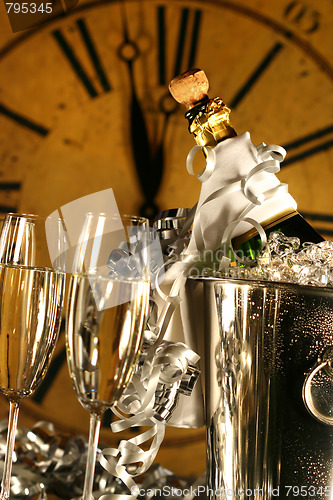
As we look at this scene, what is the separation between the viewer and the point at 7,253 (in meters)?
0.49

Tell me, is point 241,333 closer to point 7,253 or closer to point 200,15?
→ point 7,253

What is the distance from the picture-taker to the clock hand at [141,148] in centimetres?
170

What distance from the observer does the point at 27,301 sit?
48 centimetres

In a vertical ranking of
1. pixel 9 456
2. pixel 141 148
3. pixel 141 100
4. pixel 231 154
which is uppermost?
pixel 141 100

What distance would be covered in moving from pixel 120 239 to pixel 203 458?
1425 mm

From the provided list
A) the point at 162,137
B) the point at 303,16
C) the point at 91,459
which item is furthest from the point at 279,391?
the point at 303,16

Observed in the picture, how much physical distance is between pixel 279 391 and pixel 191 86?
340mm

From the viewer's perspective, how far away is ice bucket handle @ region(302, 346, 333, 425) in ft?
1.39

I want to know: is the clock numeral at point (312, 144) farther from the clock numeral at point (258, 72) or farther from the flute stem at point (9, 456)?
the flute stem at point (9, 456)

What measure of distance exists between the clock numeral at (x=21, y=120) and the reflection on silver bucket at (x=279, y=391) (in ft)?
4.48

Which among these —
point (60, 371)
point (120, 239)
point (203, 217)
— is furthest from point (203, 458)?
point (120, 239)

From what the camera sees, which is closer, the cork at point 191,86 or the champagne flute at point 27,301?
the champagne flute at point 27,301

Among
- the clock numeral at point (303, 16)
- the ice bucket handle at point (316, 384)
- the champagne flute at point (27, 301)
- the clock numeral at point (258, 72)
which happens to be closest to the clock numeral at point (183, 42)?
the clock numeral at point (258, 72)

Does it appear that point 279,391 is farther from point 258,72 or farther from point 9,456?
point 258,72
